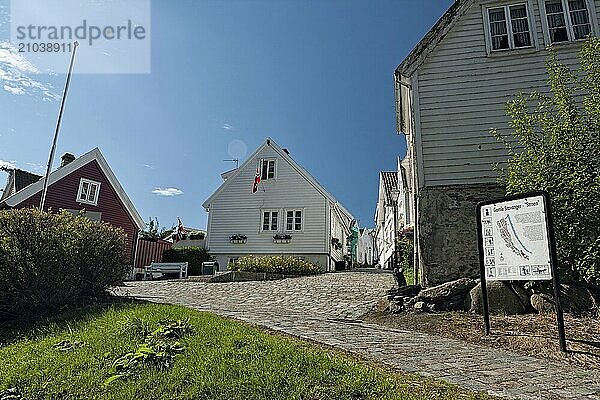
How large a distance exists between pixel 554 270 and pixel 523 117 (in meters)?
5.06

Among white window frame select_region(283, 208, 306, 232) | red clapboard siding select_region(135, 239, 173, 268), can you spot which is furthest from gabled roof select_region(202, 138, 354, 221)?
red clapboard siding select_region(135, 239, 173, 268)

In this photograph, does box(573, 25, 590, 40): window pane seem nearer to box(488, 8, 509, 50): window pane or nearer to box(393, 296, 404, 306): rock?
box(488, 8, 509, 50): window pane

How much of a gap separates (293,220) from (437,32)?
50.0 ft

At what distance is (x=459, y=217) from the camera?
1081 cm

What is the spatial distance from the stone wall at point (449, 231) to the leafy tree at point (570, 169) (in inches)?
58.7

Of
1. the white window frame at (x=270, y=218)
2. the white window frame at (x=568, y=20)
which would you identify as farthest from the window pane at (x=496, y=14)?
the white window frame at (x=270, y=218)

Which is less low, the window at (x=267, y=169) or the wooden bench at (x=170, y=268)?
the window at (x=267, y=169)

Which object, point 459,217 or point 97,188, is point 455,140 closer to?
point 459,217

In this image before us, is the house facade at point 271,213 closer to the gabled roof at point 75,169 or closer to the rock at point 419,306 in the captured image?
the gabled roof at point 75,169

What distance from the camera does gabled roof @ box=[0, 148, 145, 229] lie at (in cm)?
2283

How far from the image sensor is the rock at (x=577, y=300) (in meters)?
7.95

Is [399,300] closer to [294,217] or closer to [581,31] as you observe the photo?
[581,31]

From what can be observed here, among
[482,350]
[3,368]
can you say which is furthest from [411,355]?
[3,368]

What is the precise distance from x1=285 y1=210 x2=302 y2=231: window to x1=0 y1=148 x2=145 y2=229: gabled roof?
10575mm
